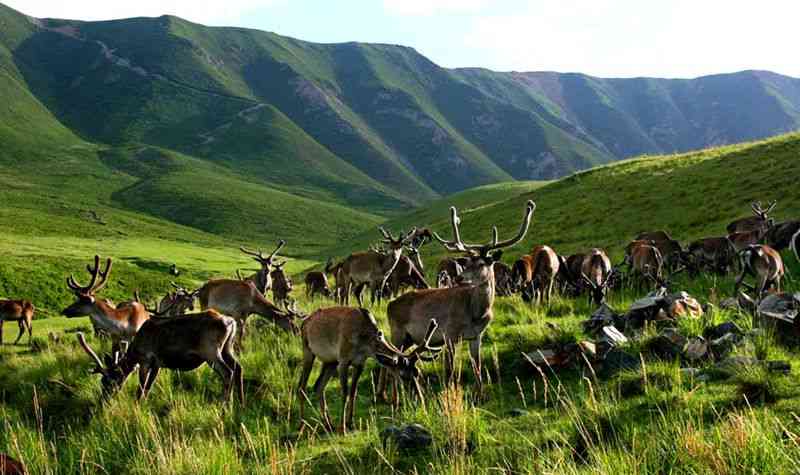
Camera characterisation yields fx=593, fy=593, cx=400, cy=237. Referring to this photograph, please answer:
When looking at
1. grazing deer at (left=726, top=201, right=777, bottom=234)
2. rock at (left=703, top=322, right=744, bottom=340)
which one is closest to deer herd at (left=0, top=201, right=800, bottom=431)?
grazing deer at (left=726, top=201, right=777, bottom=234)

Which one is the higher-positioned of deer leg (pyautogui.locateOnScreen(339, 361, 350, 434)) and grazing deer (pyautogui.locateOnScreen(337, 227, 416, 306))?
deer leg (pyautogui.locateOnScreen(339, 361, 350, 434))

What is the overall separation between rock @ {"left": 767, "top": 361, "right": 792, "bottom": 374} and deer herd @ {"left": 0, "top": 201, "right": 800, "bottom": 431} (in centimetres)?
371

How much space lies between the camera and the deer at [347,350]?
7961mm

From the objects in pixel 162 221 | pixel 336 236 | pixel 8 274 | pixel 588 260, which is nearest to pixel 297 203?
pixel 336 236

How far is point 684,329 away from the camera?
9.80m

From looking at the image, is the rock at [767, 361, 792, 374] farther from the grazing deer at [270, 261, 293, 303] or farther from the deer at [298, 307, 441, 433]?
the grazing deer at [270, 261, 293, 303]

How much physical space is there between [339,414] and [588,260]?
10.9 m

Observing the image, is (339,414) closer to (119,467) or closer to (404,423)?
(404,423)

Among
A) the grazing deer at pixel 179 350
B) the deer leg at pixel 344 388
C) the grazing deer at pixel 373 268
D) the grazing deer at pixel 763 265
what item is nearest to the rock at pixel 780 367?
the deer leg at pixel 344 388

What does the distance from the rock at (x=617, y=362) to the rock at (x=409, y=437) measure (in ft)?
10.5

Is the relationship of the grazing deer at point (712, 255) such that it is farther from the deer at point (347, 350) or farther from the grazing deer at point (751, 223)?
the deer at point (347, 350)

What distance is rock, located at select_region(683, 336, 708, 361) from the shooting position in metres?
8.69

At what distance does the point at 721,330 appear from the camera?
9.49 m

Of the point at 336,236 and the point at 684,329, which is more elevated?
the point at 684,329
